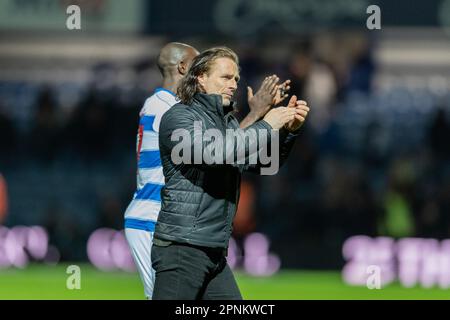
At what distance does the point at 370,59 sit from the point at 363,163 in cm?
162

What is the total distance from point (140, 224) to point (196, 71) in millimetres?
1463

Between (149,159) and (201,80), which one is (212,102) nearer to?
(201,80)

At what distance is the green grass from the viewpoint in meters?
13.7

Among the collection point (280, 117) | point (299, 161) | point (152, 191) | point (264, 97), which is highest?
point (264, 97)

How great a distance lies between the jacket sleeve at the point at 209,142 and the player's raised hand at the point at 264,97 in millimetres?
602

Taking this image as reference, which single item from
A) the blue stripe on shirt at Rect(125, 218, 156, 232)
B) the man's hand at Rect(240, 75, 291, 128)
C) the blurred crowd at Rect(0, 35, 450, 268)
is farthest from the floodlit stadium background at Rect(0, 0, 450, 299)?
the man's hand at Rect(240, 75, 291, 128)

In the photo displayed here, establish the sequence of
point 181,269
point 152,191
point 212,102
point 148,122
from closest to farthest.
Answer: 1. point 181,269
2. point 212,102
3. point 152,191
4. point 148,122

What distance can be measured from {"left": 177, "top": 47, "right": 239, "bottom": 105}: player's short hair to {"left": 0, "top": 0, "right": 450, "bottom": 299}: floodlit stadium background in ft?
29.6

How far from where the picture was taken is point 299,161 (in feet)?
58.4

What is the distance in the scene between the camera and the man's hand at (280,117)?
6559 millimetres

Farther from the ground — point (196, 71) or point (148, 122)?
point (196, 71)

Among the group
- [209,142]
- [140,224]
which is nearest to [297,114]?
[209,142]

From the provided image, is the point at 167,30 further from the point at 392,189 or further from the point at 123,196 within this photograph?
the point at 392,189
